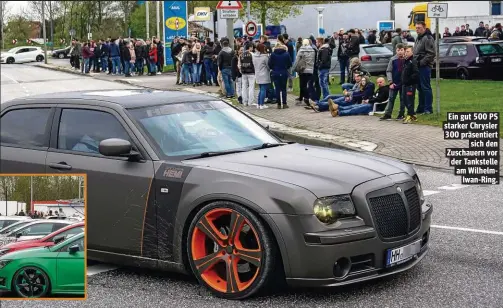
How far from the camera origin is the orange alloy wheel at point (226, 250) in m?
5.75

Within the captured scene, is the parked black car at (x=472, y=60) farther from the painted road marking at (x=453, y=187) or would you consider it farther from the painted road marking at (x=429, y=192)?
the painted road marking at (x=429, y=192)

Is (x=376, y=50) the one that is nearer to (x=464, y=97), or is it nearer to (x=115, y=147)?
(x=464, y=97)

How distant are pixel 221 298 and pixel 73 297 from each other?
167cm

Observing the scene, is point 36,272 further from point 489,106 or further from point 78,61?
point 78,61

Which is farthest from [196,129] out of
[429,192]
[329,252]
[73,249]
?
[429,192]

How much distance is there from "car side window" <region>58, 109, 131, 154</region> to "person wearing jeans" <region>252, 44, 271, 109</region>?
15233 mm

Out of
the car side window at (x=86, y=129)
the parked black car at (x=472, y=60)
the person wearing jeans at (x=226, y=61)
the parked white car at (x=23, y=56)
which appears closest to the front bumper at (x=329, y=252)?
the car side window at (x=86, y=129)

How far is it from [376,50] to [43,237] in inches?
1152

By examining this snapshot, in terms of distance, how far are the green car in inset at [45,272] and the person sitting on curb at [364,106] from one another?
49.6 feet

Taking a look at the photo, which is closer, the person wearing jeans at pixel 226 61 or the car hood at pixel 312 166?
the car hood at pixel 312 166

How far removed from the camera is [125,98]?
22.7 feet

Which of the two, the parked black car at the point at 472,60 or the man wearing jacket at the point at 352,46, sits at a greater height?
the man wearing jacket at the point at 352,46

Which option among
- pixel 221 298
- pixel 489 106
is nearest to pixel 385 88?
pixel 489 106

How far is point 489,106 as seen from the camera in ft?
65.2
